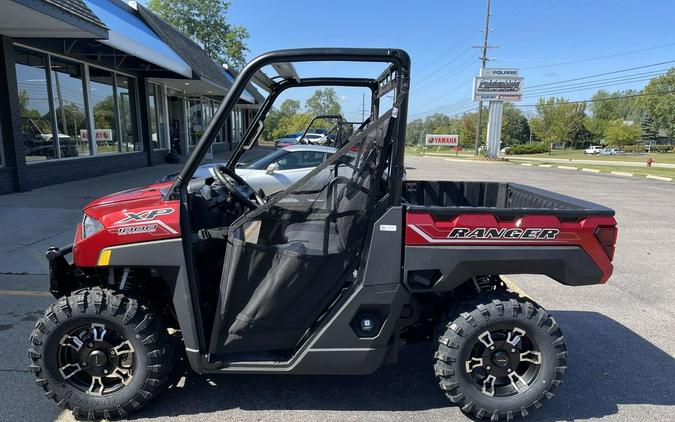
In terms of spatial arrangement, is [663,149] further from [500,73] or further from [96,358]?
[96,358]

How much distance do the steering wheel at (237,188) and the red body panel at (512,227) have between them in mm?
1108

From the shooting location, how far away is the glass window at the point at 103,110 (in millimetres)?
13141

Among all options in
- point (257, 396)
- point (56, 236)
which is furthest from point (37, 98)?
point (257, 396)

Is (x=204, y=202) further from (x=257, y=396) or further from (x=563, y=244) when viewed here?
(x=563, y=244)

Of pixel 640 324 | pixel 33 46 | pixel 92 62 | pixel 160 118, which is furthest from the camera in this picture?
pixel 160 118

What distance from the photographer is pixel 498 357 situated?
256 cm

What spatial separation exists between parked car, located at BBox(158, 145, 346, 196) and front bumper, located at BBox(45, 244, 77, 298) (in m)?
5.43

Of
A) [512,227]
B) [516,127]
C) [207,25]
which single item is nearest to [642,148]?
[516,127]

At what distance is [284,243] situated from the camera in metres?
2.37

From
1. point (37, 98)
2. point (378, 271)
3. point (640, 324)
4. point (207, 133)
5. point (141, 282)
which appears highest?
point (37, 98)

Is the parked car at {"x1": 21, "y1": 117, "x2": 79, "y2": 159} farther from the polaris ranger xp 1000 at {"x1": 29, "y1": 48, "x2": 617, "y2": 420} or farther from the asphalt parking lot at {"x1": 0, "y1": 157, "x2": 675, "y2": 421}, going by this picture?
the polaris ranger xp 1000 at {"x1": 29, "y1": 48, "x2": 617, "y2": 420}

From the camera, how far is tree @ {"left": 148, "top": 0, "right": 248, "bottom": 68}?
49719mm

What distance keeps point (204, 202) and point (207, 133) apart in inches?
24.0

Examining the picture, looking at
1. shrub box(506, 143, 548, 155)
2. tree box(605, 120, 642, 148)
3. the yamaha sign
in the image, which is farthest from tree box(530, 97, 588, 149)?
the yamaha sign
